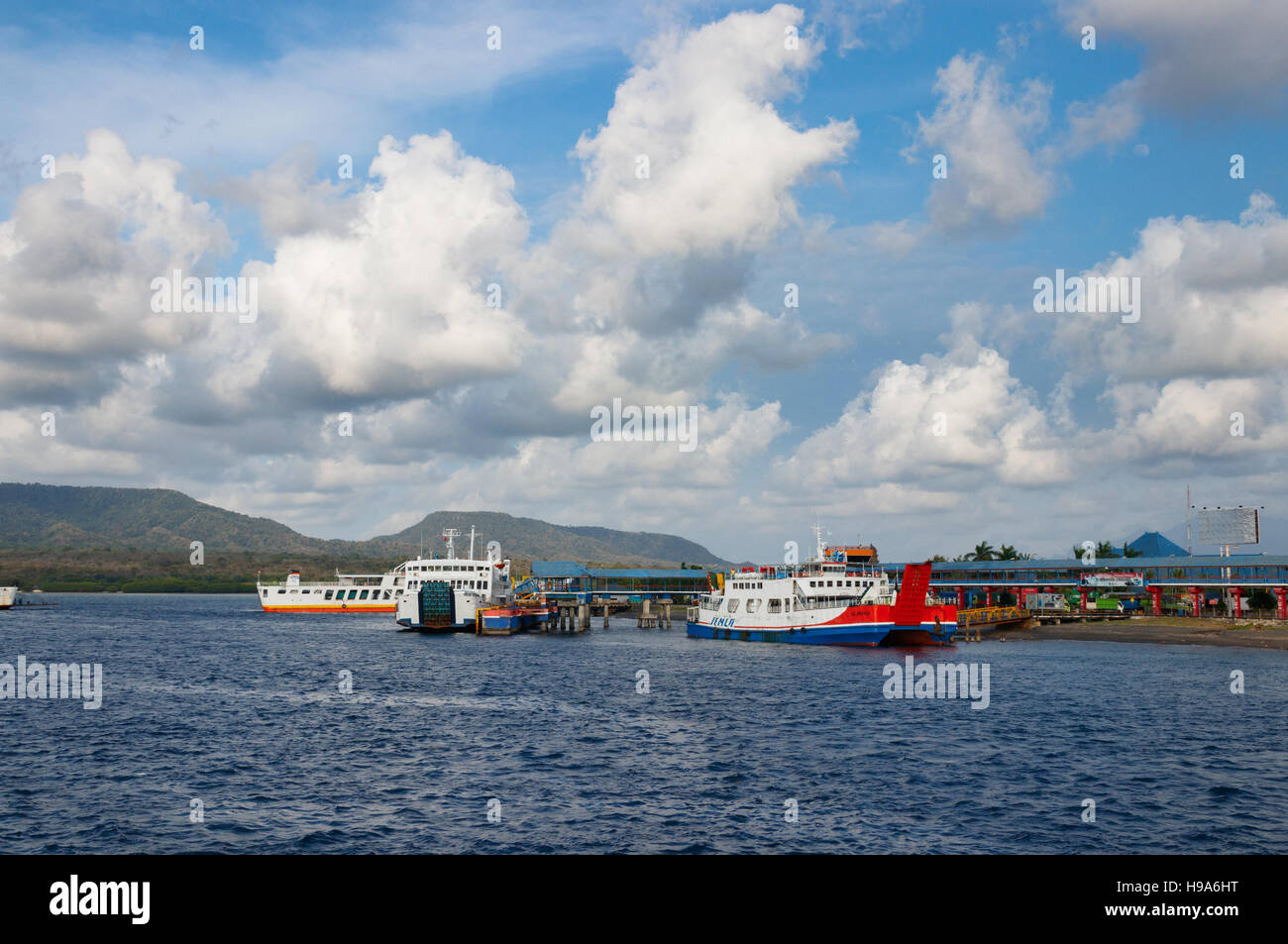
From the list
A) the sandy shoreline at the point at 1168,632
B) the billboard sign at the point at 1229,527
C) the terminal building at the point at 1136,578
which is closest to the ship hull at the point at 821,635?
the sandy shoreline at the point at 1168,632

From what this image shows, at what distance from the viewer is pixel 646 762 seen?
37.8 metres

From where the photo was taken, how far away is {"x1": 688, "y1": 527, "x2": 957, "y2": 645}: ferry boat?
93.0 metres

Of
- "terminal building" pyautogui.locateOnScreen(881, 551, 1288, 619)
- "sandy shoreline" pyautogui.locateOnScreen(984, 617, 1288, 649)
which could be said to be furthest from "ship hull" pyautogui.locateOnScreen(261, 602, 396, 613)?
"sandy shoreline" pyautogui.locateOnScreen(984, 617, 1288, 649)

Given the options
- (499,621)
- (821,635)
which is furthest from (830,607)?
(499,621)

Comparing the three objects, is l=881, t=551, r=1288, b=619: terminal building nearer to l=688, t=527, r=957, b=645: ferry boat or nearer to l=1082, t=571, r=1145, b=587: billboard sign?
l=1082, t=571, r=1145, b=587: billboard sign

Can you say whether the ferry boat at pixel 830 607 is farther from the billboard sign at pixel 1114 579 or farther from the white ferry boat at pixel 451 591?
the billboard sign at pixel 1114 579

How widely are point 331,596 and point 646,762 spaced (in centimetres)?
15536

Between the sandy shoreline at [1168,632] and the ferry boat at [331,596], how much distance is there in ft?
364

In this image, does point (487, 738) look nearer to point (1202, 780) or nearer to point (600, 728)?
point (600, 728)

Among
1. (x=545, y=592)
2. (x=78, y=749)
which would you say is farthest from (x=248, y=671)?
(x=545, y=592)

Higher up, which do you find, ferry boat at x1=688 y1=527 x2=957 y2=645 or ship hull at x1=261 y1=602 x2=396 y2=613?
ferry boat at x1=688 y1=527 x2=957 y2=645

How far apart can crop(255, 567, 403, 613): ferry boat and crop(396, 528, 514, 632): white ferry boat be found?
25.6 m

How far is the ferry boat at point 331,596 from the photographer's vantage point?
174 metres
